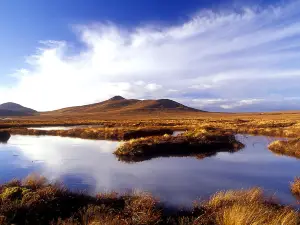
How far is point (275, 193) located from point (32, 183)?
11695 millimetres

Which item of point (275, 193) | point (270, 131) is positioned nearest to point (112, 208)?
point (275, 193)

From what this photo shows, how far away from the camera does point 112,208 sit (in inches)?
491

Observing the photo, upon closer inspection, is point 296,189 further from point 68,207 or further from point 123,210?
point 68,207

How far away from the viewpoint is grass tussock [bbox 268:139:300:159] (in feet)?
94.8

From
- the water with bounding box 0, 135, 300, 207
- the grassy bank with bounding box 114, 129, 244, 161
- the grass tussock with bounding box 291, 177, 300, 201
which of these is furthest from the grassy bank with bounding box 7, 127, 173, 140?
the grass tussock with bounding box 291, 177, 300, 201

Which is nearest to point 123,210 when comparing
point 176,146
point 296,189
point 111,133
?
point 296,189

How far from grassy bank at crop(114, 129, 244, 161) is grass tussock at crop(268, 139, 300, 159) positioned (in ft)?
11.8

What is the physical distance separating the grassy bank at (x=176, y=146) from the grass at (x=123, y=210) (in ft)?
42.4

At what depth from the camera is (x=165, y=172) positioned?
2109 centimetres

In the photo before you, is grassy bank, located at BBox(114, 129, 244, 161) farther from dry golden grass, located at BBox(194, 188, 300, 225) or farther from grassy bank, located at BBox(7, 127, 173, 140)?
dry golden grass, located at BBox(194, 188, 300, 225)

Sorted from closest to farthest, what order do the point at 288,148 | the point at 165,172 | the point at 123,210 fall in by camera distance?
1. the point at 123,210
2. the point at 165,172
3. the point at 288,148

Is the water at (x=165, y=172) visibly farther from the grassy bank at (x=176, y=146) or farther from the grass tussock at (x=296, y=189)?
the grassy bank at (x=176, y=146)

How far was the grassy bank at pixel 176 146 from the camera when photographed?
28516 millimetres

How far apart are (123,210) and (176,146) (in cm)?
1966
